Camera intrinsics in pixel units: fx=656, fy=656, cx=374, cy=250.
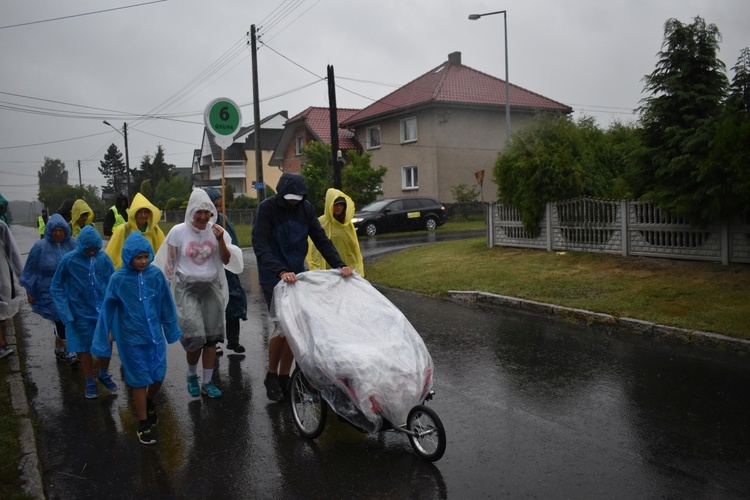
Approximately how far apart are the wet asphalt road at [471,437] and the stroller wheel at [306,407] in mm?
103

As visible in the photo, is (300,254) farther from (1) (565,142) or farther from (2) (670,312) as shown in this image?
(1) (565,142)

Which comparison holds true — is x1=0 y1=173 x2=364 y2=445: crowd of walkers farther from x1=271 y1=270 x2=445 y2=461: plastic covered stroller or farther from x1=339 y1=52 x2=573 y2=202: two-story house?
x1=339 y1=52 x2=573 y2=202: two-story house

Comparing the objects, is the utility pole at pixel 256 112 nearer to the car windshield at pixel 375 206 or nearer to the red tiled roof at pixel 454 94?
the car windshield at pixel 375 206

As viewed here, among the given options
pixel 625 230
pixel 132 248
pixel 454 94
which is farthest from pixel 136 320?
pixel 454 94

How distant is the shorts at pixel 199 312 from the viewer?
579cm

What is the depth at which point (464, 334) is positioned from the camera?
8.59 m

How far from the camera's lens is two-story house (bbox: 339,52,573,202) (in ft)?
115

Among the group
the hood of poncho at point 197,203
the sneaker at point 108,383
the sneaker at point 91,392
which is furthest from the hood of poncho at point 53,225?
the hood of poncho at point 197,203

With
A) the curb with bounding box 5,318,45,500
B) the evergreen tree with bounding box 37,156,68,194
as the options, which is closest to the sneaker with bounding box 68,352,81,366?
the curb with bounding box 5,318,45,500

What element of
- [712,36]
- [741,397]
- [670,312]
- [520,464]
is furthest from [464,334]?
[712,36]

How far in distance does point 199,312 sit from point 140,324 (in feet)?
2.74

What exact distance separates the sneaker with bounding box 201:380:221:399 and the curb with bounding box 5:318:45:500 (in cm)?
143

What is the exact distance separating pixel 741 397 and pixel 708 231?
638 cm

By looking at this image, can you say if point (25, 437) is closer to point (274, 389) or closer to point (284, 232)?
point (274, 389)
